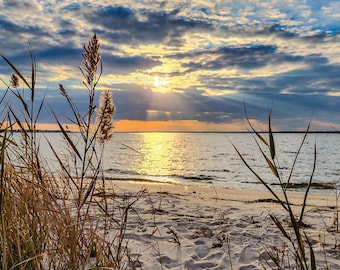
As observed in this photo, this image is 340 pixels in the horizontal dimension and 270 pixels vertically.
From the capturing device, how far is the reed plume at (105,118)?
2.45 metres

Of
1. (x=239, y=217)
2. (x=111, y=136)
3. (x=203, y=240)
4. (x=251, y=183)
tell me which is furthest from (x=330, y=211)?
(x=251, y=183)

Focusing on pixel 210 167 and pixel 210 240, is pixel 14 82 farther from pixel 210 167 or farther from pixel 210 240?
pixel 210 167

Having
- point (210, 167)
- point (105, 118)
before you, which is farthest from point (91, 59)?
point (210, 167)

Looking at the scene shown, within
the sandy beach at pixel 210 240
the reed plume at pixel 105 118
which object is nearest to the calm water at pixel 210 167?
the reed plume at pixel 105 118

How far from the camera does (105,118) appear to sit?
2.45m

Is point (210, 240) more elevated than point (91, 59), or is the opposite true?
point (91, 59)

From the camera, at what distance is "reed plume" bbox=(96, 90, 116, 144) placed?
245 cm

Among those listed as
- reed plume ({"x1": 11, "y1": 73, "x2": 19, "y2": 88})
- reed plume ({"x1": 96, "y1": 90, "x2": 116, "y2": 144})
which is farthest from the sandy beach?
reed plume ({"x1": 11, "y1": 73, "x2": 19, "y2": 88})

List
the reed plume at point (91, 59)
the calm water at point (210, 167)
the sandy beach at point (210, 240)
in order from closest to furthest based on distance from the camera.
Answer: the reed plume at point (91, 59), the sandy beach at point (210, 240), the calm water at point (210, 167)

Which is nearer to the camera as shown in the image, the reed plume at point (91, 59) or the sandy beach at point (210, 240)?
the reed plume at point (91, 59)

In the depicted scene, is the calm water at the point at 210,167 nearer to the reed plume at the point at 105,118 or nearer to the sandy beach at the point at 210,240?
the reed plume at the point at 105,118

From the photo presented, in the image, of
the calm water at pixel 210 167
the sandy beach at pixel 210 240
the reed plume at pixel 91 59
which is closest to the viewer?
the reed plume at pixel 91 59

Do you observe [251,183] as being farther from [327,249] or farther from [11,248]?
[11,248]

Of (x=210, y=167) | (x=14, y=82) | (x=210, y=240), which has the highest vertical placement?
(x=14, y=82)
